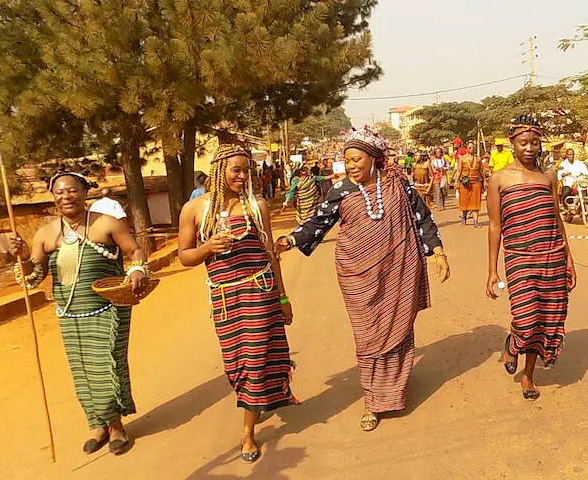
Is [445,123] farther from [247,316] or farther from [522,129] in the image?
[247,316]

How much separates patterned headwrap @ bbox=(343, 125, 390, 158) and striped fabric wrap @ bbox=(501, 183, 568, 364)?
886mm

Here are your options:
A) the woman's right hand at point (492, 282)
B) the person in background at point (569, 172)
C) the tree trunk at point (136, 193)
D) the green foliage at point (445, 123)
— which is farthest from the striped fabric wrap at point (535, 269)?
the green foliage at point (445, 123)

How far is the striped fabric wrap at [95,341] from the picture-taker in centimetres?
349

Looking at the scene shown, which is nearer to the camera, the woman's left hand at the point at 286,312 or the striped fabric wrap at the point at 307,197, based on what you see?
the woman's left hand at the point at 286,312

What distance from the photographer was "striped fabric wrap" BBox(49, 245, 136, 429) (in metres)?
3.49

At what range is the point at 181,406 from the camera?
13.9 ft

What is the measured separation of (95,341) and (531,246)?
2.79 m

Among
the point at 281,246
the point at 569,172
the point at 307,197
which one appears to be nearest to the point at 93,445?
→ the point at 281,246

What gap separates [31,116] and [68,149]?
1992 millimetres

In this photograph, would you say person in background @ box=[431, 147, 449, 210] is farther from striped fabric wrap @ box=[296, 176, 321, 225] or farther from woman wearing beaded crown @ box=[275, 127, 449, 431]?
woman wearing beaded crown @ box=[275, 127, 449, 431]

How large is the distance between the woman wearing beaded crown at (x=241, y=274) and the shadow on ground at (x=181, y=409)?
0.77 metres

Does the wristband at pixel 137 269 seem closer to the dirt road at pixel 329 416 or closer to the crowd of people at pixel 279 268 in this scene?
the crowd of people at pixel 279 268

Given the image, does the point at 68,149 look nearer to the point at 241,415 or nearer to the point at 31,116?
the point at 31,116

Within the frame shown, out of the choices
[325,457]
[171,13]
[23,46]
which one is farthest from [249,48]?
[325,457]
